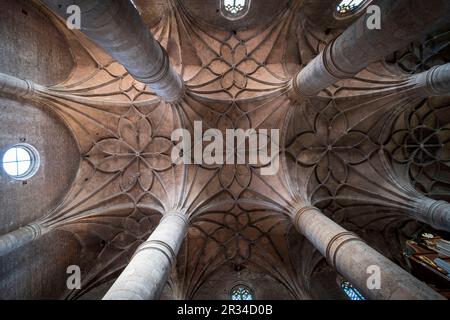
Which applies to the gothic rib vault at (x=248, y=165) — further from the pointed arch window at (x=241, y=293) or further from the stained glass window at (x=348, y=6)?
the pointed arch window at (x=241, y=293)

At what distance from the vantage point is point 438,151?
1273 cm

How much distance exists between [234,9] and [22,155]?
10.9 m

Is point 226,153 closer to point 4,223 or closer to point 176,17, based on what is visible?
point 176,17

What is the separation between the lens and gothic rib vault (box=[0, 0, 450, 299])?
36.6 ft

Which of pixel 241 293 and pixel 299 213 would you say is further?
pixel 241 293

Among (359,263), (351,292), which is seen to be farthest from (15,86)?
(351,292)

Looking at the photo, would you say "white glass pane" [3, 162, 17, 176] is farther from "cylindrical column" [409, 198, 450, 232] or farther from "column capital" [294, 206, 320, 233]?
"cylindrical column" [409, 198, 450, 232]

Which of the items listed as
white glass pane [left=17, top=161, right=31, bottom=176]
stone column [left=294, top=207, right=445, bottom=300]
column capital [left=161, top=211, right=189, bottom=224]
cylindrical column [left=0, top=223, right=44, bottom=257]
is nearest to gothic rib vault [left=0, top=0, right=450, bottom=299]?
column capital [left=161, top=211, right=189, bottom=224]

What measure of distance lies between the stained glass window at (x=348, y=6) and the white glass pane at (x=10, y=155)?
47.8ft

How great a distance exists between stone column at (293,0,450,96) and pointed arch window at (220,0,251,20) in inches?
200

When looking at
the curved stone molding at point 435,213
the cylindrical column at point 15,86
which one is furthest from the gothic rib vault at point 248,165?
the cylindrical column at point 15,86

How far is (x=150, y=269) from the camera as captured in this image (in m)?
5.87

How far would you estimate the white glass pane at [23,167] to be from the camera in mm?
9570

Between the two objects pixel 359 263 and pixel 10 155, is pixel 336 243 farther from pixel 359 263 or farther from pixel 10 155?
pixel 10 155
